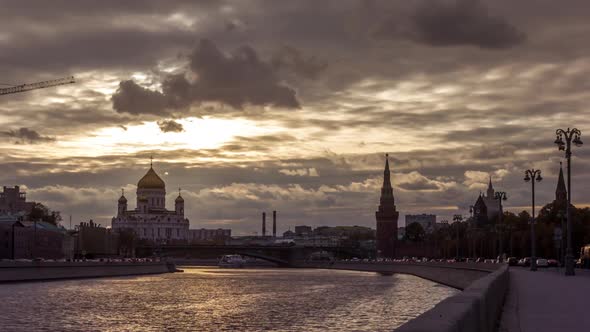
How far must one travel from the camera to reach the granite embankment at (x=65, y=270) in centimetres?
9944

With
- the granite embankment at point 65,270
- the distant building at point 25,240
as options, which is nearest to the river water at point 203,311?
the granite embankment at point 65,270

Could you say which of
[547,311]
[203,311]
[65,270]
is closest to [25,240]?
[65,270]

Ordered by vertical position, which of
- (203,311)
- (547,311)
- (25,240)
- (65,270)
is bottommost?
(203,311)

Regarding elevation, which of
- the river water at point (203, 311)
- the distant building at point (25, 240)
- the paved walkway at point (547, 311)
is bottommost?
the river water at point (203, 311)

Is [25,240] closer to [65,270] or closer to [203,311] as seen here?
[65,270]

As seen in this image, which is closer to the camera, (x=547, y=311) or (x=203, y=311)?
(x=547, y=311)

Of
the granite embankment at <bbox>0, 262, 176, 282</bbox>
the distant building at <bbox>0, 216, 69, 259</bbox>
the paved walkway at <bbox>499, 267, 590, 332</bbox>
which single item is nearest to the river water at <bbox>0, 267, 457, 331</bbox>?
the paved walkway at <bbox>499, 267, 590, 332</bbox>

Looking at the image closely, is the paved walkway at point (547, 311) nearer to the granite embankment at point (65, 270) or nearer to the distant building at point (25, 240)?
the granite embankment at point (65, 270)

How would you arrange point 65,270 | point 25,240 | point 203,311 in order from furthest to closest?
1. point 25,240
2. point 65,270
3. point 203,311

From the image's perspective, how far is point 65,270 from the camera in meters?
117

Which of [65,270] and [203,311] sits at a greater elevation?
[65,270]

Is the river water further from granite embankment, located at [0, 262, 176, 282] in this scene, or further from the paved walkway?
granite embankment, located at [0, 262, 176, 282]

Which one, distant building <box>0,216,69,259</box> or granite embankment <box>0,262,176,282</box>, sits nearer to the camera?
granite embankment <box>0,262,176,282</box>

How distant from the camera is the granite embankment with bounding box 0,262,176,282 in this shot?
326ft
